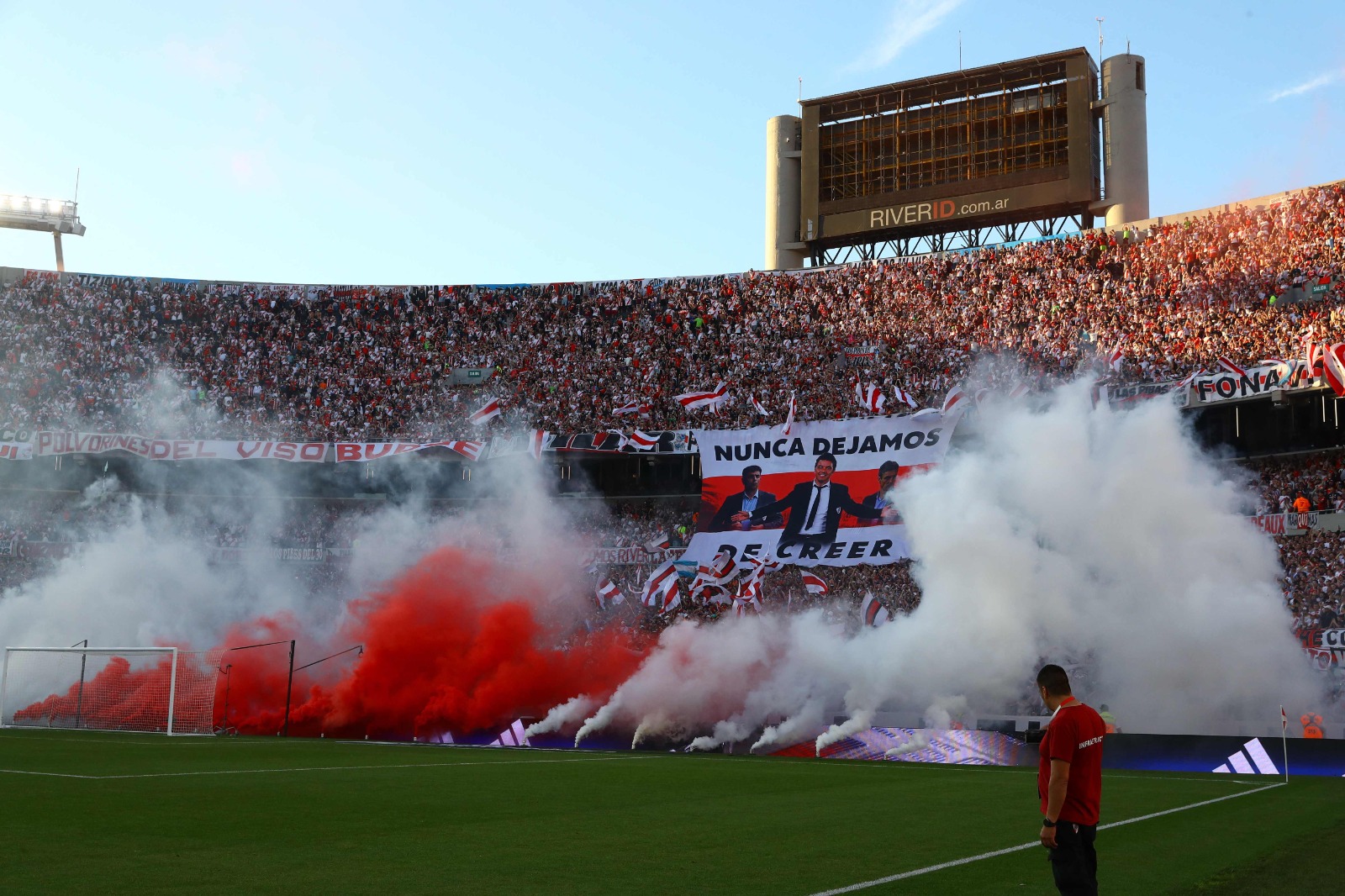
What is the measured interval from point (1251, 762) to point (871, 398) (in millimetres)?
19232

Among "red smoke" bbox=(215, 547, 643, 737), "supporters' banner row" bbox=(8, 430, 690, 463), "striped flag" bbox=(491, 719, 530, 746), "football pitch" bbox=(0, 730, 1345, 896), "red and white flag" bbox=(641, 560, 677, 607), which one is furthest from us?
"supporters' banner row" bbox=(8, 430, 690, 463)

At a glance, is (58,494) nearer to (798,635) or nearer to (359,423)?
(359,423)

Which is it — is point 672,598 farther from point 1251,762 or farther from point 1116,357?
point 1251,762

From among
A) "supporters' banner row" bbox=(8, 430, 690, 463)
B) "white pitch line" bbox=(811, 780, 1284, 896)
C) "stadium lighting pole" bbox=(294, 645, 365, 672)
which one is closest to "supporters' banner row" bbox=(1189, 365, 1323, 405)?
"supporters' banner row" bbox=(8, 430, 690, 463)

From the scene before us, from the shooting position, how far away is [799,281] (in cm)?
4441

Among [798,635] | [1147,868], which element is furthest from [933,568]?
[1147,868]

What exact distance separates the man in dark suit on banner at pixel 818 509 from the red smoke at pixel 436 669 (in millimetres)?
6776

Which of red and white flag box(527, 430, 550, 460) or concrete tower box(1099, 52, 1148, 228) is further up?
concrete tower box(1099, 52, 1148, 228)

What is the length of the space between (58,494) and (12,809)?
34012mm

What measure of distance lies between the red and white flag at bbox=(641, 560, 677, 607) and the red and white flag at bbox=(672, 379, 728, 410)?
265 inches

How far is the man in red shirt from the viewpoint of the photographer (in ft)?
20.7

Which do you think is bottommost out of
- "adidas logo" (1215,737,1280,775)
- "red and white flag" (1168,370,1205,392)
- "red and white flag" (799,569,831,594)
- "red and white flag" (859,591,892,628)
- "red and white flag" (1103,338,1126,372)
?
"adidas logo" (1215,737,1280,775)

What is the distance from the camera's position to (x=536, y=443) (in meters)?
40.7

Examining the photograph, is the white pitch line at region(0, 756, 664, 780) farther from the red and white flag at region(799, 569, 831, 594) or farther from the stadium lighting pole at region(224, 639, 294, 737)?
the red and white flag at region(799, 569, 831, 594)
